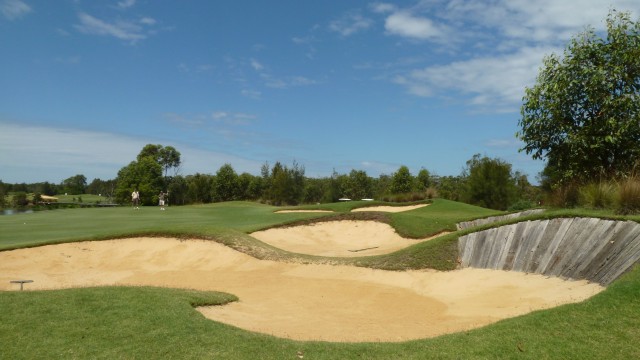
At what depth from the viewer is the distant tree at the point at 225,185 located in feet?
254

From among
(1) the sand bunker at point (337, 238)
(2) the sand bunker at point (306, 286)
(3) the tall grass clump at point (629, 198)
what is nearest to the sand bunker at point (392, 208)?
(1) the sand bunker at point (337, 238)

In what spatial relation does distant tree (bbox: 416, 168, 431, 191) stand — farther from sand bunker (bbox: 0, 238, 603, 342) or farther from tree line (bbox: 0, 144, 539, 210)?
sand bunker (bbox: 0, 238, 603, 342)

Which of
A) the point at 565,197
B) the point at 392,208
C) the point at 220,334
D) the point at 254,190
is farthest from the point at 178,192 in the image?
the point at 220,334

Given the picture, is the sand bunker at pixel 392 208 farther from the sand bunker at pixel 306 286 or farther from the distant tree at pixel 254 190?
the distant tree at pixel 254 190

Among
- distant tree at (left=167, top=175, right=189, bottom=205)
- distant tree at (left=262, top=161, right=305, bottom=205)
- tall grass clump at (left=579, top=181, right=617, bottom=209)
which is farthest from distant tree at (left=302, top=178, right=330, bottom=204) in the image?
tall grass clump at (left=579, top=181, right=617, bottom=209)

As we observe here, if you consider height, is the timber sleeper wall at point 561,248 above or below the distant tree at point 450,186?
below

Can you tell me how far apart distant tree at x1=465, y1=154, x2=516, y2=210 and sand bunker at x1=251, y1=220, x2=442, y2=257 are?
70.9 ft

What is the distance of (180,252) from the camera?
17.7 m

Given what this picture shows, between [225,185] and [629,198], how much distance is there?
2801 inches

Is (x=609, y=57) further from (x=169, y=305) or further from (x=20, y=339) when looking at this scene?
(x=20, y=339)

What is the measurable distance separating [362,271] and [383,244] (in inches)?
327

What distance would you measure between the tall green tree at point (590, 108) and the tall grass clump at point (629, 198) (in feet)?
11.4

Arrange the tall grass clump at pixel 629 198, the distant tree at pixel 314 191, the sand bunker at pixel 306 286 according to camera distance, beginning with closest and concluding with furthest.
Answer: the sand bunker at pixel 306 286, the tall grass clump at pixel 629 198, the distant tree at pixel 314 191

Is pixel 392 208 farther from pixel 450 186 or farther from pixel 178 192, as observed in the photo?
pixel 178 192
